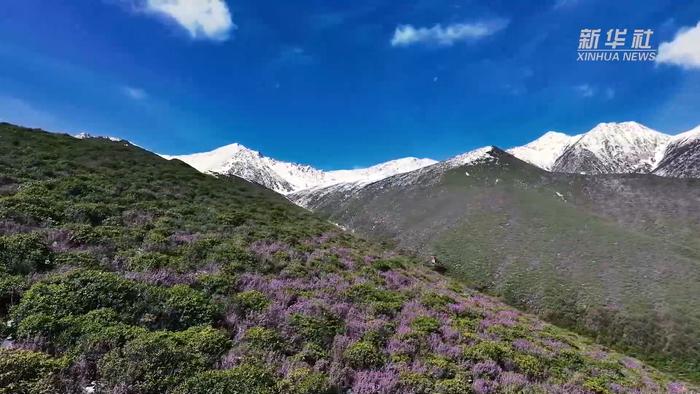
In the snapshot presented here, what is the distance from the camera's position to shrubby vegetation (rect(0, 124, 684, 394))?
Answer: 26.2ft

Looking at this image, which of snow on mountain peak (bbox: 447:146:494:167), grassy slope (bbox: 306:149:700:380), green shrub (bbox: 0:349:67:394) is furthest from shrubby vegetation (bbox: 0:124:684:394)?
snow on mountain peak (bbox: 447:146:494:167)

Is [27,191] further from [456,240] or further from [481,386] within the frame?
[456,240]

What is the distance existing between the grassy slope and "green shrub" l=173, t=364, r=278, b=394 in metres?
28.6

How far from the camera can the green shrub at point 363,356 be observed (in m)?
10.2

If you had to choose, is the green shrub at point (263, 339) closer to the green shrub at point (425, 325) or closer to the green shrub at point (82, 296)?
the green shrub at point (82, 296)

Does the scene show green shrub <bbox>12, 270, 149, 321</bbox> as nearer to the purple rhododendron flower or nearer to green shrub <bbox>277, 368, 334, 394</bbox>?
green shrub <bbox>277, 368, 334, 394</bbox>

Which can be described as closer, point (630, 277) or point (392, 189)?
point (630, 277)

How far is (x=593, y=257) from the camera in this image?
140 ft

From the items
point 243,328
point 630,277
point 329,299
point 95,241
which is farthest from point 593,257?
point 95,241

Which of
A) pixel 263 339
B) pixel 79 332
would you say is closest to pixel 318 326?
pixel 263 339

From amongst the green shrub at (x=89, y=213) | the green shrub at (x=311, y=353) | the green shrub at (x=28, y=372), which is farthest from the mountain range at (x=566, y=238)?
the green shrub at (x=89, y=213)

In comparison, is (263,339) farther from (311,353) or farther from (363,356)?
(363,356)

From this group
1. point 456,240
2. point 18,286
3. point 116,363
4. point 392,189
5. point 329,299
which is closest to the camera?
point 116,363

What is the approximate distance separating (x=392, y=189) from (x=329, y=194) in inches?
1316
